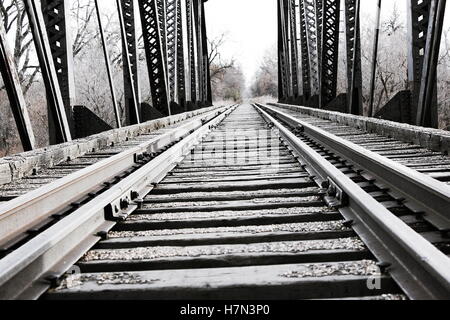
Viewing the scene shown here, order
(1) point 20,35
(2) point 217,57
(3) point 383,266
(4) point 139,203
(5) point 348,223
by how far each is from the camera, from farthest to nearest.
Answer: (2) point 217,57
(1) point 20,35
(4) point 139,203
(5) point 348,223
(3) point 383,266

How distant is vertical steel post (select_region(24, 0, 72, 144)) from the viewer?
4621 mm

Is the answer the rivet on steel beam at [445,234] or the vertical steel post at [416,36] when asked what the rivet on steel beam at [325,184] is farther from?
the vertical steel post at [416,36]

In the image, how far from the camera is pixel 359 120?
6.49 metres

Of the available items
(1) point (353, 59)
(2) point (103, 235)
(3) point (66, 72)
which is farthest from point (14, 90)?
(1) point (353, 59)

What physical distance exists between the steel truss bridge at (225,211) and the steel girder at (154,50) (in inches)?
163

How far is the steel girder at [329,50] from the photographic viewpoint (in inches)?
421

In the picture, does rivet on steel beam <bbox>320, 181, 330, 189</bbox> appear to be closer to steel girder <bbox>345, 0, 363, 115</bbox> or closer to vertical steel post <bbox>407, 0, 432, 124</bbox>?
vertical steel post <bbox>407, 0, 432, 124</bbox>

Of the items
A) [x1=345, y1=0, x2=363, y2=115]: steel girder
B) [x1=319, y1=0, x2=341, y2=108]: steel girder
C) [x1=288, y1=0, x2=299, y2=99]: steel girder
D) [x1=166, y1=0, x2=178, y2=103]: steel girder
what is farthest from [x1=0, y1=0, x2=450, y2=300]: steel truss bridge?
[x1=288, y1=0, x2=299, y2=99]: steel girder

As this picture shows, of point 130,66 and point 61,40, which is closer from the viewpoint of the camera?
point 61,40

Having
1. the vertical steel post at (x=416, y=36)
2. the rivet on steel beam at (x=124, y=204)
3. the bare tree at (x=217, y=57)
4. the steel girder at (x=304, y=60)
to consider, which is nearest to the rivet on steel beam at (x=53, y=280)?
the rivet on steel beam at (x=124, y=204)

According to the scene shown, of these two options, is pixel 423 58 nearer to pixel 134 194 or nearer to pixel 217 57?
pixel 134 194

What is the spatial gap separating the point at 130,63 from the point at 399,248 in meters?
7.25

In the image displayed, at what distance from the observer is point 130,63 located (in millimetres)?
8195
